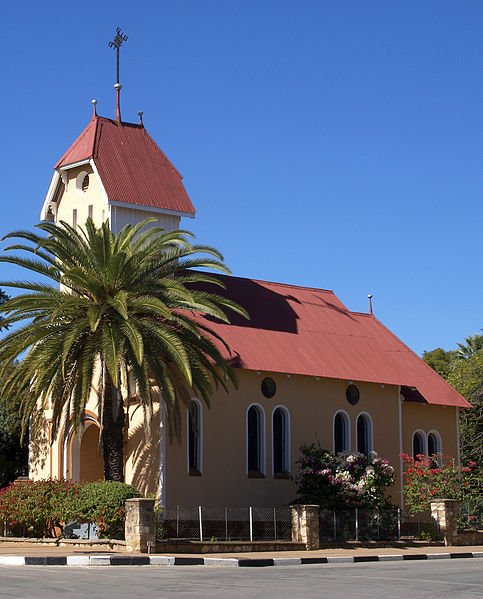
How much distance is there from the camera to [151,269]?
31797 millimetres

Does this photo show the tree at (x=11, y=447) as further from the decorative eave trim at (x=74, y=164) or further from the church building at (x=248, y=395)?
the decorative eave trim at (x=74, y=164)

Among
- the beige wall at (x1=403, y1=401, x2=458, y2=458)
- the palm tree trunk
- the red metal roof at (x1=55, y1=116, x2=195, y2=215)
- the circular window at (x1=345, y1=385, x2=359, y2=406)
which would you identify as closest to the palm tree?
the palm tree trunk

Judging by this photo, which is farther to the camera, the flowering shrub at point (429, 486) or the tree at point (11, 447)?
the tree at point (11, 447)

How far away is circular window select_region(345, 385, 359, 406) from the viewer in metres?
40.6

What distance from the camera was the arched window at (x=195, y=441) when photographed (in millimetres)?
35125

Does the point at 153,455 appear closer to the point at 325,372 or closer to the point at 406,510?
the point at 325,372

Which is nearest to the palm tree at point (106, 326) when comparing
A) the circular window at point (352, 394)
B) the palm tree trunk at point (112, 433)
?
the palm tree trunk at point (112, 433)

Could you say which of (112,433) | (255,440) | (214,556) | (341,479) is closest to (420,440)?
(341,479)

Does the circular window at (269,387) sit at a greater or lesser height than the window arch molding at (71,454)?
greater

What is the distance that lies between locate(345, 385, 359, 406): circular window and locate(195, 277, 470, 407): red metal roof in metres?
0.77

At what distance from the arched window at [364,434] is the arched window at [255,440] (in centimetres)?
512

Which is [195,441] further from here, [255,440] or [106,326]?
[106,326]

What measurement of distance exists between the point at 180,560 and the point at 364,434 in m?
16.4

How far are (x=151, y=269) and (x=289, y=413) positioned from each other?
9.29 meters
